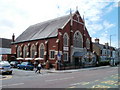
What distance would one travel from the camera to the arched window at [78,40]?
3871 centimetres

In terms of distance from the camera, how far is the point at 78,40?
131 feet

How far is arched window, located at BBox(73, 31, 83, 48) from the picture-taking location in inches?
1524

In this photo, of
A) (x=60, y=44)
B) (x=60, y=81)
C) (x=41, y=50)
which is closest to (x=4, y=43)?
(x=41, y=50)

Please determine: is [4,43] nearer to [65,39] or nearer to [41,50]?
[41,50]

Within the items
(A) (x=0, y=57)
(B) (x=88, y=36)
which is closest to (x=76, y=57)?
(B) (x=88, y=36)

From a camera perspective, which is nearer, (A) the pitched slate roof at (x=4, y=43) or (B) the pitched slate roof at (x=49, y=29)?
(B) the pitched slate roof at (x=49, y=29)

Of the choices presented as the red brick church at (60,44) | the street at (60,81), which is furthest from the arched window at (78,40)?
the street at (60,81)

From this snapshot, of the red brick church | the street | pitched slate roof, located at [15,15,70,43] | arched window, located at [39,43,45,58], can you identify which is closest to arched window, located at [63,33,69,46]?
the red brick church

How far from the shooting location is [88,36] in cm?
4438

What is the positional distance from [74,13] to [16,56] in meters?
23.4

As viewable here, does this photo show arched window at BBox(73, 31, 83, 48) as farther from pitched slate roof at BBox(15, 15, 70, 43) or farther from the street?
the street

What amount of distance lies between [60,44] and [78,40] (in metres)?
8.80

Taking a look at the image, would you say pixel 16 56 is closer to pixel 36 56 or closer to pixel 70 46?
pixel 36 56

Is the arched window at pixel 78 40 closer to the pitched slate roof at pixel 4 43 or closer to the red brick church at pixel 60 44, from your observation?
the red brick church at pixel 60 44
